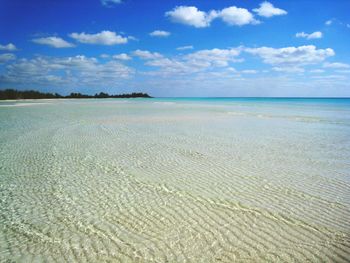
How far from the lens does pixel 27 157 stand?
893 cm

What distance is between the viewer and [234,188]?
20.6 feet

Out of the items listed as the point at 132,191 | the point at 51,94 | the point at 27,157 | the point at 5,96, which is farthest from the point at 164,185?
the point at 51,94

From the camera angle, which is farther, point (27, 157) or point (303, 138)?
point (303, 138)

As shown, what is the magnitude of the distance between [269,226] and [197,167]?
12.0 ft

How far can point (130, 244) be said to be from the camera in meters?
4.00

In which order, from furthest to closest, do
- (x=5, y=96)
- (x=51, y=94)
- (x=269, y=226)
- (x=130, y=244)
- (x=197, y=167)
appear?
(x=51, y=94)
(x=5, y=96)
(x=197, y=167)
(x=269, y=226)
(x=130, y=244)

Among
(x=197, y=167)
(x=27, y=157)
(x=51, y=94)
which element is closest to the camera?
(x=197, y=167)

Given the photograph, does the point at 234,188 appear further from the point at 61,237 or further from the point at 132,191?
the point at 61,237

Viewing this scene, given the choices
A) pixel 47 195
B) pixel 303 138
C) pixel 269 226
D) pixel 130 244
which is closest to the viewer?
pixel 130 244

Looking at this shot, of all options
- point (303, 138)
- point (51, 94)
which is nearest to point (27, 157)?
point (303, 138)

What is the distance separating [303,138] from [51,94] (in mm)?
101257

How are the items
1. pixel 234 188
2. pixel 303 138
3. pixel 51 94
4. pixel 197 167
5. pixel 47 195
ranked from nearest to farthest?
1. pixel 47 195
2. pixel 234 188
3. pixel 197 167
4. pixel 303 138
5. pixel 51 94

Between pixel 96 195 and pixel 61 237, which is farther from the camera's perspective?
pixel 96 195

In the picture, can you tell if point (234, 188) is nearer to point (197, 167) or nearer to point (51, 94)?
point (197, 167)
